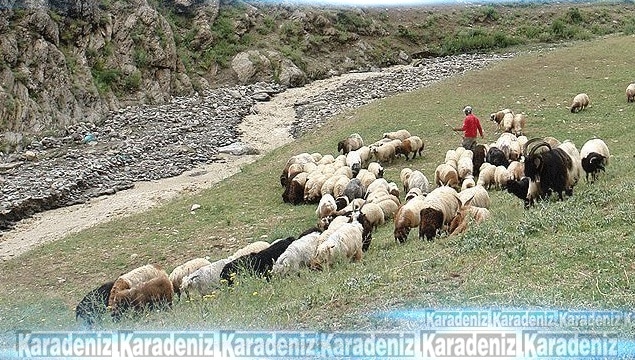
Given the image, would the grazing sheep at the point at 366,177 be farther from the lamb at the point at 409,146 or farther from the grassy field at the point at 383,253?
the lamb at the point at 409,146

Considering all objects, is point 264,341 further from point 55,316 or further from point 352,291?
point 55,316

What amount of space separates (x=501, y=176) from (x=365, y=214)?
3105 mm

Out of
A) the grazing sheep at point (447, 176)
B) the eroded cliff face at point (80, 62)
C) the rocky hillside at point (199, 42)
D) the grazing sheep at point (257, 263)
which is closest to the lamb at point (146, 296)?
the grazing sheep at point (257, 263)

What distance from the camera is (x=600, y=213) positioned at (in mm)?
7828

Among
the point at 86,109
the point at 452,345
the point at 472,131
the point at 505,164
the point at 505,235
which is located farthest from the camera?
the point at 86,109

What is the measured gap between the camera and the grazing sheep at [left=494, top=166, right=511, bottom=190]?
40.8 ft

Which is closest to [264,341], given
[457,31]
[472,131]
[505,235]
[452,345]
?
[452,345]

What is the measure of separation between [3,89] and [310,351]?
78.3 ft

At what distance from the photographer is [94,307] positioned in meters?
7.75

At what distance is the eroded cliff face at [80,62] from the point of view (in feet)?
85.3

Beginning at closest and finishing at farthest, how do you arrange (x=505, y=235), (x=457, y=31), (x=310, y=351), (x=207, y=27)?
(x=310, y=351) → (x=505, y=235) → (x=207, y=27) → (x=457, y=31)

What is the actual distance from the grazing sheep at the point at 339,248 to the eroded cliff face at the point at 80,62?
61.3 ft

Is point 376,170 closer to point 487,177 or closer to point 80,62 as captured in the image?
point 487,177

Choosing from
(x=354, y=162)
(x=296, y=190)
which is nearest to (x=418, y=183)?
(x=354, y=162)
